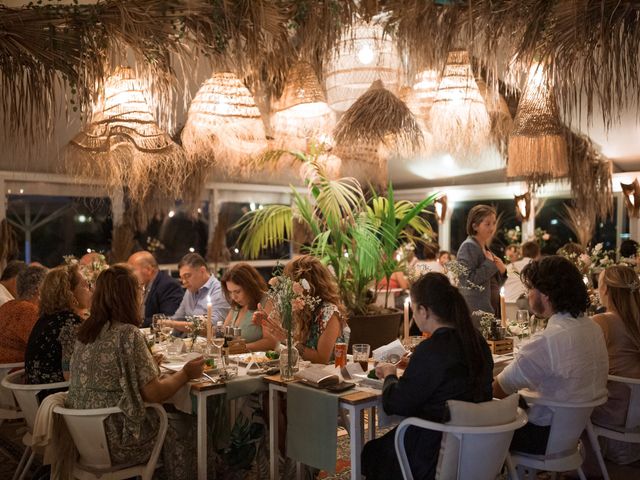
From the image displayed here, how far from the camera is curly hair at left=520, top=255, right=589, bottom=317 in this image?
304 cm

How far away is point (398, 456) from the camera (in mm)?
2605

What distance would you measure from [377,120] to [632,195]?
5.02m

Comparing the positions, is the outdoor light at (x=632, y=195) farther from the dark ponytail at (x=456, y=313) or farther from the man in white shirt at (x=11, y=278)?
the man in white shirt at (x=11, y=278)

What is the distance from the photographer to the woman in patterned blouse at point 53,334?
3441 mm

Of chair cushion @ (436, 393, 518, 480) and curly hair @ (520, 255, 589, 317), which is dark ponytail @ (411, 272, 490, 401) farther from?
curly hair @ (520, 255, 589, 317)

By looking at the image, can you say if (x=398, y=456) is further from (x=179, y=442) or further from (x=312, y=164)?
(x=312, y=164)

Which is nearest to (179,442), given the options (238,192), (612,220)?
(238,192)

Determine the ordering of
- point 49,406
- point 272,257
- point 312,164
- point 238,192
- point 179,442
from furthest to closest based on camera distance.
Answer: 1. point 272,257
2. point 238,192
3. point 312,164
4. point 179,442
5. point 49,406

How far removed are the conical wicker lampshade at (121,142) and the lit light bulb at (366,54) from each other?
1440 millimetres

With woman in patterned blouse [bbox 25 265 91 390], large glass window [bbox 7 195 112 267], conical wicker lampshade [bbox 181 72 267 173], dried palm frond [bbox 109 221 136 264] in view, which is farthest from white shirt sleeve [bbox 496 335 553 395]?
dried palm frond [bbox 109 221 136 264]

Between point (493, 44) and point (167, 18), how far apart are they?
71.9 inches

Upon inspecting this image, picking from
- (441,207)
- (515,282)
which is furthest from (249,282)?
(441,207)

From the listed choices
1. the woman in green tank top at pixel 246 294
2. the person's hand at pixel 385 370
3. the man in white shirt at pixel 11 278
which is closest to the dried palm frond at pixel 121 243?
the man in white shirt at pixel 11 278

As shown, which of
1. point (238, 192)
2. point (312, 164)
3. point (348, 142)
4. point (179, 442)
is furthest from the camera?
point (238, 192)
